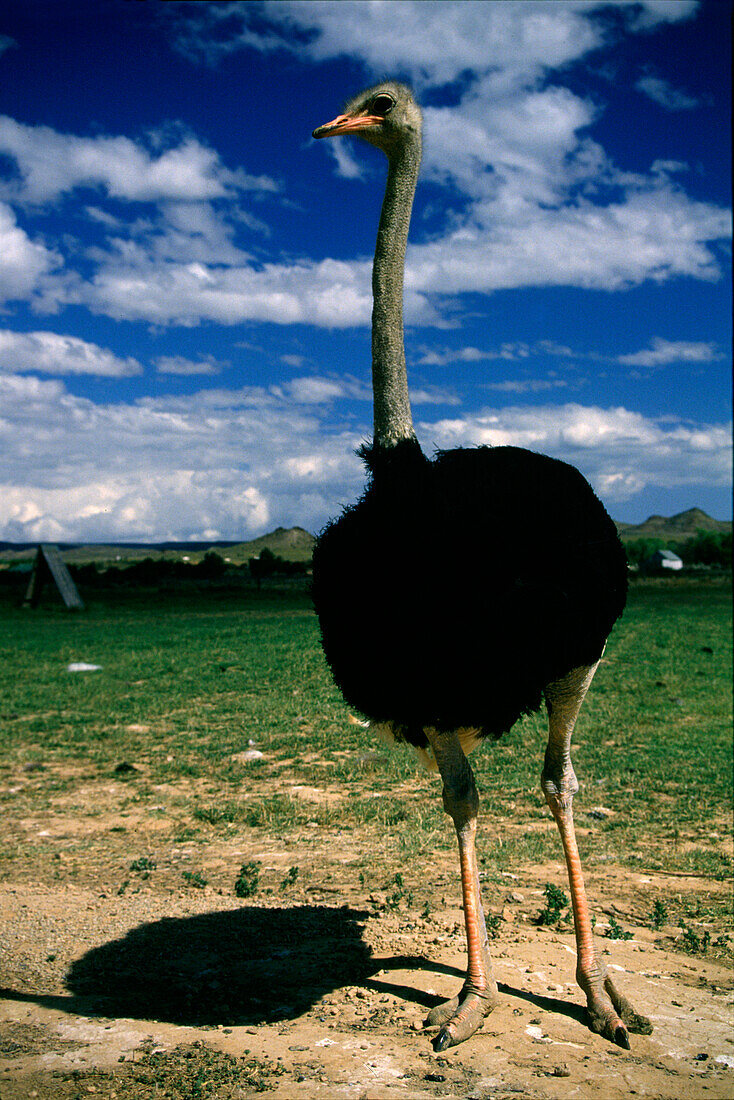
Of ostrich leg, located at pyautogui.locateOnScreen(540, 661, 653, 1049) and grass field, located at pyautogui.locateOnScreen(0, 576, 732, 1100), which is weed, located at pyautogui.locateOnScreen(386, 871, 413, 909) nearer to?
grass field, located at pyautogui.locateOnScreen(0, 576, 732, 1100)

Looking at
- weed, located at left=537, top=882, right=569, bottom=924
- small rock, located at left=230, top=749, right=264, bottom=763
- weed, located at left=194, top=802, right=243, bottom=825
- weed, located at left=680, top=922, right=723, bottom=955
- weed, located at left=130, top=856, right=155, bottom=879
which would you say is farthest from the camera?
small rock, located at left=230, top=749, right=264, bottom=763

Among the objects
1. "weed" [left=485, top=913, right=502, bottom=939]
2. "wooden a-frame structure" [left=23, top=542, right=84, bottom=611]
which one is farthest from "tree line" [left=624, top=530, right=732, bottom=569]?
"weed" [left=485, top=913, right=502, bottom=939]

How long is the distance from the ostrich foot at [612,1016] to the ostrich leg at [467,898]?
404 mm

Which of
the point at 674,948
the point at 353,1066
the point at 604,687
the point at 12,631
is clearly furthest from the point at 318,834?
the point at 12,631

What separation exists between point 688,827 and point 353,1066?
4113 millimetres

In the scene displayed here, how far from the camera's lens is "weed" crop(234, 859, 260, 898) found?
529 cm

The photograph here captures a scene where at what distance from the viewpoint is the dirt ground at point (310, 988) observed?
3.17m

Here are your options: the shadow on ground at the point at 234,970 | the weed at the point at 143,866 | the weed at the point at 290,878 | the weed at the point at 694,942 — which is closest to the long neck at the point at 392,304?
the shadow on ground at the point at 234,970

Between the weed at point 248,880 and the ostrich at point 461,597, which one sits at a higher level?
the ostrich at point 461,597

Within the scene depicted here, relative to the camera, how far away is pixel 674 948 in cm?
449

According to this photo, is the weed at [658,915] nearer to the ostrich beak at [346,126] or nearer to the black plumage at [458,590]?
the black plumage at [458,590]

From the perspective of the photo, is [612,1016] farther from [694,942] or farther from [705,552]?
[705,552]

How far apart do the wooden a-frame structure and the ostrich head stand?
74.1 ft

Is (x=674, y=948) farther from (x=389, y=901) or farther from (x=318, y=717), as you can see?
(x=318, y=717)
